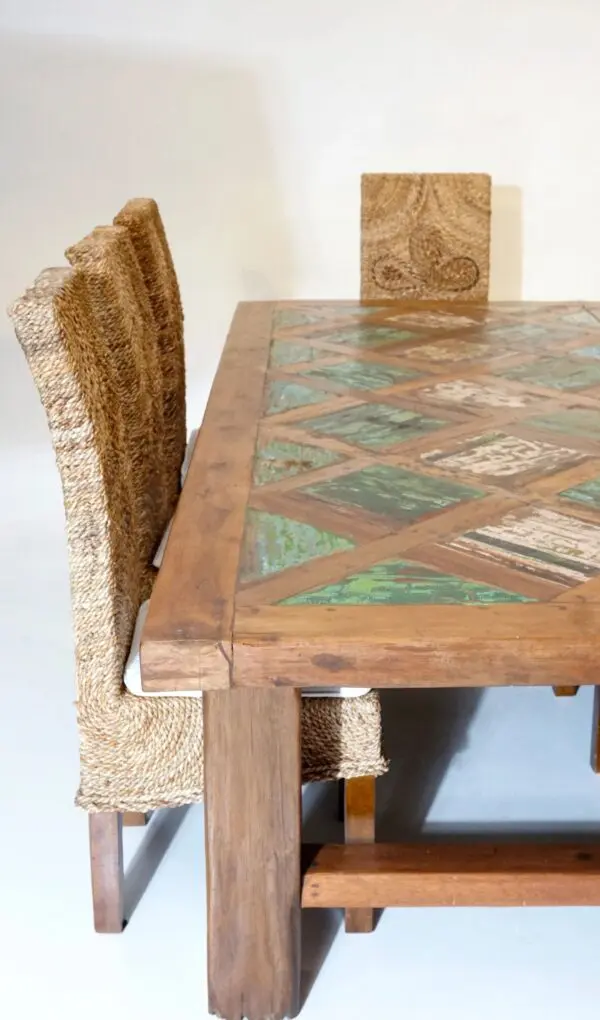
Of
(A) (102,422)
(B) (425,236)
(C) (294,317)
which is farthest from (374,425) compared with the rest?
(B) (425,236)

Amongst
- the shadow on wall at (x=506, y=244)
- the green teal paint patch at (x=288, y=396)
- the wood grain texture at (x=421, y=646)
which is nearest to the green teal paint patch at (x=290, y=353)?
the green teal paint patch at (x=288, y=396)

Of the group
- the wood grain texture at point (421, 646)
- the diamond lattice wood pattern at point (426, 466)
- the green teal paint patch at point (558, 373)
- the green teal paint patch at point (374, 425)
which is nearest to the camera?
the wood grain texture at point (421, 646)

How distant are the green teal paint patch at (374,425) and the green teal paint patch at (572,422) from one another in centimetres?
15

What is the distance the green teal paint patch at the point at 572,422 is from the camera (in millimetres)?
1743

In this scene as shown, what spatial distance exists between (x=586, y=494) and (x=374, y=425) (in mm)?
428

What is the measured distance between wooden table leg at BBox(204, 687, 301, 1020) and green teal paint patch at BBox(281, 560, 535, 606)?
0.17 metres

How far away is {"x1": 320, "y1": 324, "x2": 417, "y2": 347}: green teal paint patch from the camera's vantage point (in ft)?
7.97

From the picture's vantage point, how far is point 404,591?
1175 millimetres

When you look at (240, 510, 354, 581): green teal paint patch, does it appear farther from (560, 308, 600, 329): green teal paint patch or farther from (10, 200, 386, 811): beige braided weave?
(560, 308, 600, 329): green teal paint patch

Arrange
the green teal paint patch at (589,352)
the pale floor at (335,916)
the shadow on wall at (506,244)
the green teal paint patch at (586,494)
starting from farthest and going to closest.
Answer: the shadow on wall at (506,244)
the green teal paint patch at (589,352)
the pale floor at (335,916)
the green teal paint patch at (586,494)

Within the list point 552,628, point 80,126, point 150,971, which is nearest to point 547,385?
point 552,628

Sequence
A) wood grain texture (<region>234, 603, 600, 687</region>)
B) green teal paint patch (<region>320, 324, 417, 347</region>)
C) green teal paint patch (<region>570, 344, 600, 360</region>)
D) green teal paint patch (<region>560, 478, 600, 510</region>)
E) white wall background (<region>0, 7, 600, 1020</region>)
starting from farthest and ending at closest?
white wall background (<region>0, 7, 600, 1020</region>) < green teal paint patch (<region>320, 324, 417, 347</region>) < green teal paint patch (<region>570, 344, 600, 360</region>) < green teal paint patch (<region>560, 478, 600, 510</region>) < wood grain texture (<region>234, 603, 600, 687</region>)

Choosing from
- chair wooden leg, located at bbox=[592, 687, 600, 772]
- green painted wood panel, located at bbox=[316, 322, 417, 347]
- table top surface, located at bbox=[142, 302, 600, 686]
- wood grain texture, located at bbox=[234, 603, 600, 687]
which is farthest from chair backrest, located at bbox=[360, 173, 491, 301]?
wood grain texture, located at bbox=[234, 603, 600, 687]

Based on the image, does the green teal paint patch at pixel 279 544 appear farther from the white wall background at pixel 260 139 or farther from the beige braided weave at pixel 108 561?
the white wall background at pixel 260 139
